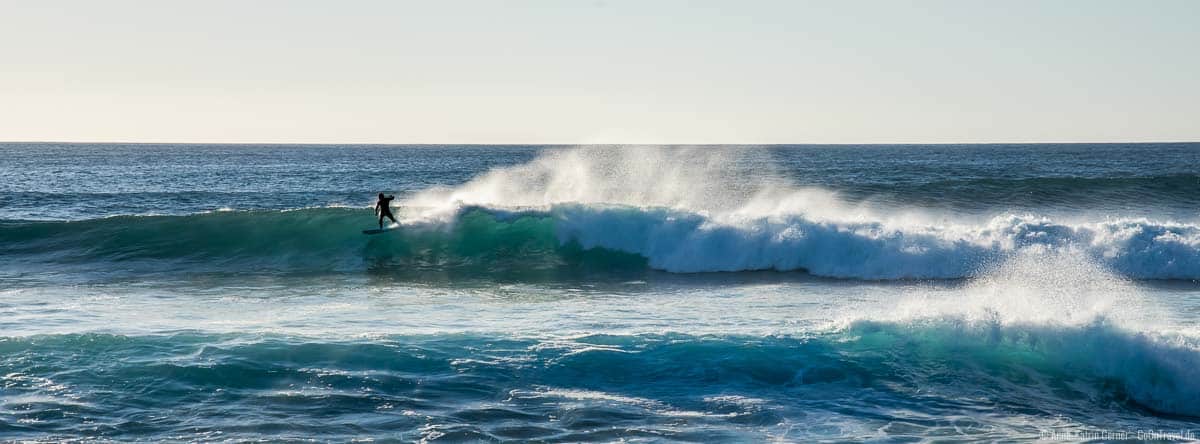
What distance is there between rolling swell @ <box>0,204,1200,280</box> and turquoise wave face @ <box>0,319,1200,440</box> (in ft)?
26.6

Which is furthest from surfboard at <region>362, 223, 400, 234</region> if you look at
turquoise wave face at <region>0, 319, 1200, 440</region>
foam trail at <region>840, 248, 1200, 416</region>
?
foam trail at <region>840, 248, 1200, 416</region>

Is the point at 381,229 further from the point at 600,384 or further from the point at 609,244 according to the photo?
the point at 600,384

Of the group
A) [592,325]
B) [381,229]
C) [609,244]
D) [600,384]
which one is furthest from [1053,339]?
[381,229]

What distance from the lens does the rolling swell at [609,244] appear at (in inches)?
763

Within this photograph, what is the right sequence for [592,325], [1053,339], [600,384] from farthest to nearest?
[592,325]
[1053,339]
[600,384]

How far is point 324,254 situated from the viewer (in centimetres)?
2139

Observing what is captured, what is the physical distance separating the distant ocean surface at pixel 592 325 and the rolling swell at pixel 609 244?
7cm

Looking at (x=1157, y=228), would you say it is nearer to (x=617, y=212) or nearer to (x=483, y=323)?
(x=617, y=212)

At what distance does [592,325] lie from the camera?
516 inches

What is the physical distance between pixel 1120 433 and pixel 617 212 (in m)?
14.2

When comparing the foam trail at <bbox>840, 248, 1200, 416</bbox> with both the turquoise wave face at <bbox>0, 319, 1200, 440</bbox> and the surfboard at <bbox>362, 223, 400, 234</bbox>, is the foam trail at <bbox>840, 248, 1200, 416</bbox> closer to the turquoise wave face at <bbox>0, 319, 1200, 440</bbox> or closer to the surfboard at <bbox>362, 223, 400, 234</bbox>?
the turquoise wave face at <bbox>0, 319, 1200, 440</bbox>

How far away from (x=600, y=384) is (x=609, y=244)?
1115 centimetres

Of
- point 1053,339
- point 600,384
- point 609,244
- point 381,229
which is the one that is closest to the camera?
point 600,384

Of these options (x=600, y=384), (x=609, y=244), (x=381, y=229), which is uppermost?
(x=381, y=229)
